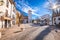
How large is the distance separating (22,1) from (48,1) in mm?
1035

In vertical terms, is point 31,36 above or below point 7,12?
below

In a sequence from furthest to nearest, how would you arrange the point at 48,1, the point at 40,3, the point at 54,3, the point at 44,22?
1. the point at 44,22
2. the point at 54,3
3. the point at 48,1
4. the point at 40,3

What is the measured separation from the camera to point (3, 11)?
6797 mm

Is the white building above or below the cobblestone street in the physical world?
above

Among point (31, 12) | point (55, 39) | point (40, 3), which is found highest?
point (40, 3)

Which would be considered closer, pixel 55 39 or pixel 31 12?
pixel 55 39

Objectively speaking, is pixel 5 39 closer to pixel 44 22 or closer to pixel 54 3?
pixel 54 3

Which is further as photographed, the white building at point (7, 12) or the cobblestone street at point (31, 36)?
the white building at point (7, 12)

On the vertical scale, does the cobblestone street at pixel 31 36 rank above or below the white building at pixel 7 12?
below

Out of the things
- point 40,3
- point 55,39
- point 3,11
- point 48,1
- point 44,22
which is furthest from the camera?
point 44,22

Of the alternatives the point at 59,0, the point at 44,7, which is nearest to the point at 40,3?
the point at 44,7

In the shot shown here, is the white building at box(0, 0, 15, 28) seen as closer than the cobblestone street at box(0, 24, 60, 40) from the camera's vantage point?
No

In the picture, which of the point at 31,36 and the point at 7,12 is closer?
the point at 31,36

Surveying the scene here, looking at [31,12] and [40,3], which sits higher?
[40,3]
